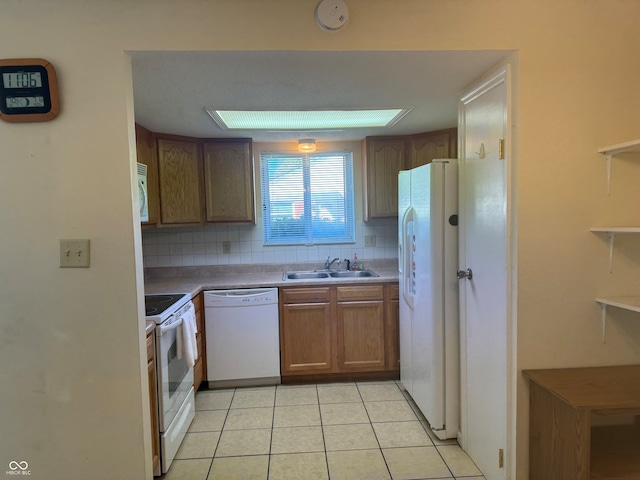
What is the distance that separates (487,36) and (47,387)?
2.37 m

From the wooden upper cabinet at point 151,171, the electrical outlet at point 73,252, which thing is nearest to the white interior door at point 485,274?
the electrical outlet at point 73,252

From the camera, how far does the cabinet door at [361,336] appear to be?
3.01 metres

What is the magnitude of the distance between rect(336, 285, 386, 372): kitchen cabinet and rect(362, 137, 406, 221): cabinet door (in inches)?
30.0

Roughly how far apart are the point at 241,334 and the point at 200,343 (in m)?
0.33

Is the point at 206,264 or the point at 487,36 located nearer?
the point at 487,36

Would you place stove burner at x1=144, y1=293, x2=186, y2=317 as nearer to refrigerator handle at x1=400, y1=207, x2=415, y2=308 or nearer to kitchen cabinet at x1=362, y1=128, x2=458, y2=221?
refrigerator handle at x1=400, y1=207, x2=415, y2=308

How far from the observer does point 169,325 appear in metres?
2.04

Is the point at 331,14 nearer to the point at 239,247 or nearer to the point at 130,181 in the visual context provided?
the point at 130,181

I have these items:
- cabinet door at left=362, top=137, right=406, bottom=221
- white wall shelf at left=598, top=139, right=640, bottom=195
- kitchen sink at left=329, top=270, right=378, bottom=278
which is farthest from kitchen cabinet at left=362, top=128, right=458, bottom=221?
white wall shelf at left=598, top=139, right=640, bottom=195

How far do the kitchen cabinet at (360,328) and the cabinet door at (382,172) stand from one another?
762mm

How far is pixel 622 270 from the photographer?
1.61 meters

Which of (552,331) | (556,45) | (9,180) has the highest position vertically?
(556,45)

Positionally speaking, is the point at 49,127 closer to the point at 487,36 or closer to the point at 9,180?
the point at 9,180

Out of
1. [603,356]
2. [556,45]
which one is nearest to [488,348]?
[603,356]
